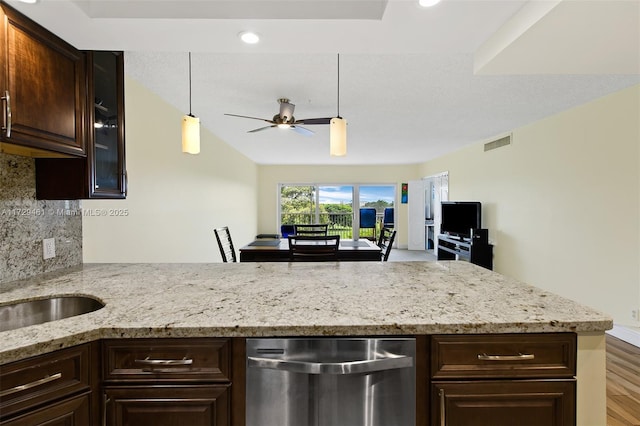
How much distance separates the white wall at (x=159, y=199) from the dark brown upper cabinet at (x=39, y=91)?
2.56ft

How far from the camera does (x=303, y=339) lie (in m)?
1.07

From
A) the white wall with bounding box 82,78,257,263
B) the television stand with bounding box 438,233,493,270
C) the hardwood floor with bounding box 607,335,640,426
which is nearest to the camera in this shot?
the hardwood floor with bounding box 607,335,640,426

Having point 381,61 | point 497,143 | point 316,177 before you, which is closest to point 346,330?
point 381,61

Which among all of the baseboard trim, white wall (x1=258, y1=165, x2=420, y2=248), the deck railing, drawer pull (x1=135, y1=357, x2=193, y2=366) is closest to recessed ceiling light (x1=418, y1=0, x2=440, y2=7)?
drawer pull (x1=135, y1=357, x2=193, y2=366)

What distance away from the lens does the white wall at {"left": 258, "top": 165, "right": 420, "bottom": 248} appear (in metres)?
8.50

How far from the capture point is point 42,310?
1.38 m

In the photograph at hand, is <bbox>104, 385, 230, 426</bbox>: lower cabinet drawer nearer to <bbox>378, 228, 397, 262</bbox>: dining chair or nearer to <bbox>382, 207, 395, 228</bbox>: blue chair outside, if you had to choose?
<bbox>378, 228, 397, 262</bbox>: dining chair

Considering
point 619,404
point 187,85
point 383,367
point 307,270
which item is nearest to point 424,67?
point 307,270

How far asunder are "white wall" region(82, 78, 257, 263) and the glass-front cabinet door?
0.52 meters

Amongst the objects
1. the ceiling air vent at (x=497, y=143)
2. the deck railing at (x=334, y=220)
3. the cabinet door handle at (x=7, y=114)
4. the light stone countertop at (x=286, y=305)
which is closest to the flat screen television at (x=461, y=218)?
the ceiling air vent at (x=497, y=143)

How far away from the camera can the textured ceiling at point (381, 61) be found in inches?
56.3

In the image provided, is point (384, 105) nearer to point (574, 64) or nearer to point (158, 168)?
point (574, 64)

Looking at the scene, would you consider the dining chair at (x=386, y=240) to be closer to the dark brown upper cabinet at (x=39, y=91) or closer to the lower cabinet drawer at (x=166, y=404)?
the lower cabinet drawer at (x=166, y=404)

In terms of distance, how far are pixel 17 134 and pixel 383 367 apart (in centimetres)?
174
